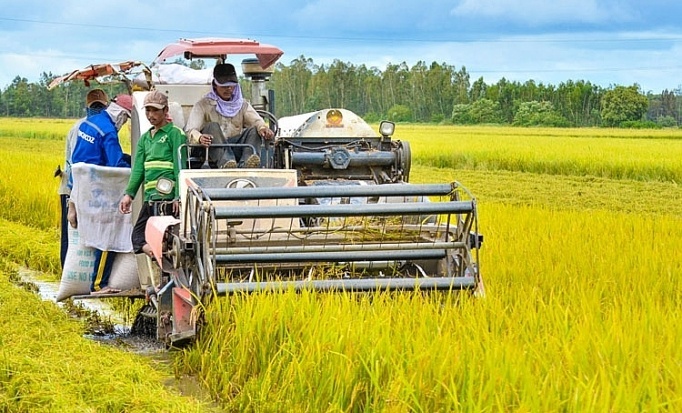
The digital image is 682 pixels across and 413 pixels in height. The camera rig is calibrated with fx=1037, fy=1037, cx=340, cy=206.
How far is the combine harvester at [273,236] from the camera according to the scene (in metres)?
6.18

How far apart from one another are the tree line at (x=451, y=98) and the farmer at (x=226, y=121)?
204 feet

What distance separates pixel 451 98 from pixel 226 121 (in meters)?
75.8

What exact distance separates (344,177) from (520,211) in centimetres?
417

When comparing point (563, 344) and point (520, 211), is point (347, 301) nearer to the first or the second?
point (563, 344)

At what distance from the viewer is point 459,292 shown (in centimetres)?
636

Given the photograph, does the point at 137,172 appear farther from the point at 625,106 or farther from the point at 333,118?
the point at 625,106

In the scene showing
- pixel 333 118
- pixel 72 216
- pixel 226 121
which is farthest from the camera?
pixel 333 118

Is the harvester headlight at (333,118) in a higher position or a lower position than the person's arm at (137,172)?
higher

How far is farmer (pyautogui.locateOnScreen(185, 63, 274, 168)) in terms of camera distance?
7.94m

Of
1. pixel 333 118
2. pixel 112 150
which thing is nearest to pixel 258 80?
pixel 333 118

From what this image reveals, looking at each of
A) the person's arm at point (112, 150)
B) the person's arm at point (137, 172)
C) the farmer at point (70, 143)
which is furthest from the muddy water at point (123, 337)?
the person's arm at point (112, 150)

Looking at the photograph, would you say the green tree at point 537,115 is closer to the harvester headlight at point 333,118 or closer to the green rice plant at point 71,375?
the harvester headlight at point 333,118

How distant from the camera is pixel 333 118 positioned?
942cm

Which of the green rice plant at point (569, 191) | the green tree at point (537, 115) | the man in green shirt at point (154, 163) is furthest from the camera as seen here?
the green tree at point (537, 115)
